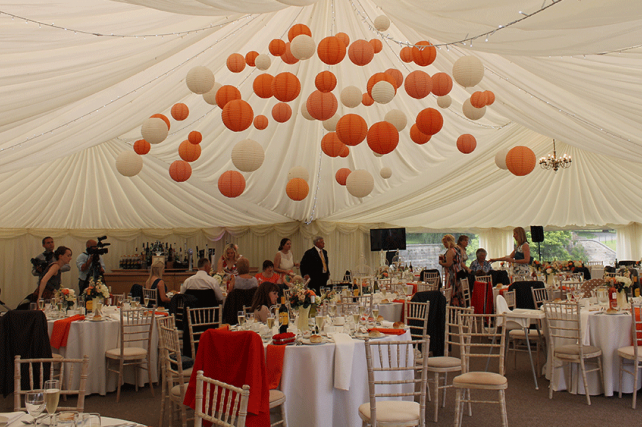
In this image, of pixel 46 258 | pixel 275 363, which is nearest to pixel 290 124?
pixel 275 363

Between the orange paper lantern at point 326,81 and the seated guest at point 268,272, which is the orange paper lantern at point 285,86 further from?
the seated guest at point 268,272

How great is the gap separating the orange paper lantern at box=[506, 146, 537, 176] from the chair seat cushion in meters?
2.17

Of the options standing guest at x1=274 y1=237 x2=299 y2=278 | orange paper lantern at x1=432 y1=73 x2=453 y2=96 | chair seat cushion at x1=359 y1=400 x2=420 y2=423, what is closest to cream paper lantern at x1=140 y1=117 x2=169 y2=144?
orange paper lantern at x1=432 y1=73 x2=453 y2=96

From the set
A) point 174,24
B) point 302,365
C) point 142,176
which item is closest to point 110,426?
point 302,365

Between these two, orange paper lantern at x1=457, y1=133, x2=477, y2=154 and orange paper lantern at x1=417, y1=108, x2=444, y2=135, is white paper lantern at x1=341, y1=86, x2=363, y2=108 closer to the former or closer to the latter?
orange paper lantern at x1=417, y1=108, x2=444, y2=135

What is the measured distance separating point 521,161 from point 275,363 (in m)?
2.63

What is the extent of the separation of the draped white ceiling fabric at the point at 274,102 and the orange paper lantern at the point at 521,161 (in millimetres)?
706

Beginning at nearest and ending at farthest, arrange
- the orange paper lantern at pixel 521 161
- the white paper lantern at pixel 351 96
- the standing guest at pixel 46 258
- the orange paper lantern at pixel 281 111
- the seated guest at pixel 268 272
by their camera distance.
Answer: the orange paper lantern at pixel 521 161 < the white paper lantern at pixel 351 96 < the orange paper lantern at pixel 281 111 < the seated guest at pixel 268 272 < the standing guest at pixel 46 258

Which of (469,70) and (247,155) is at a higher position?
(469,70)

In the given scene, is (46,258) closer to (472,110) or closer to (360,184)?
(360,184)

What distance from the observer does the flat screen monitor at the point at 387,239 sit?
531 inches

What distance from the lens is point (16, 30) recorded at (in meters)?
3.31

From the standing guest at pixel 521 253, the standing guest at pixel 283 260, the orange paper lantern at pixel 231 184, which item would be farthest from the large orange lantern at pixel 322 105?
the standing guest at pixel 521 253

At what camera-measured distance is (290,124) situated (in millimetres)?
7727
